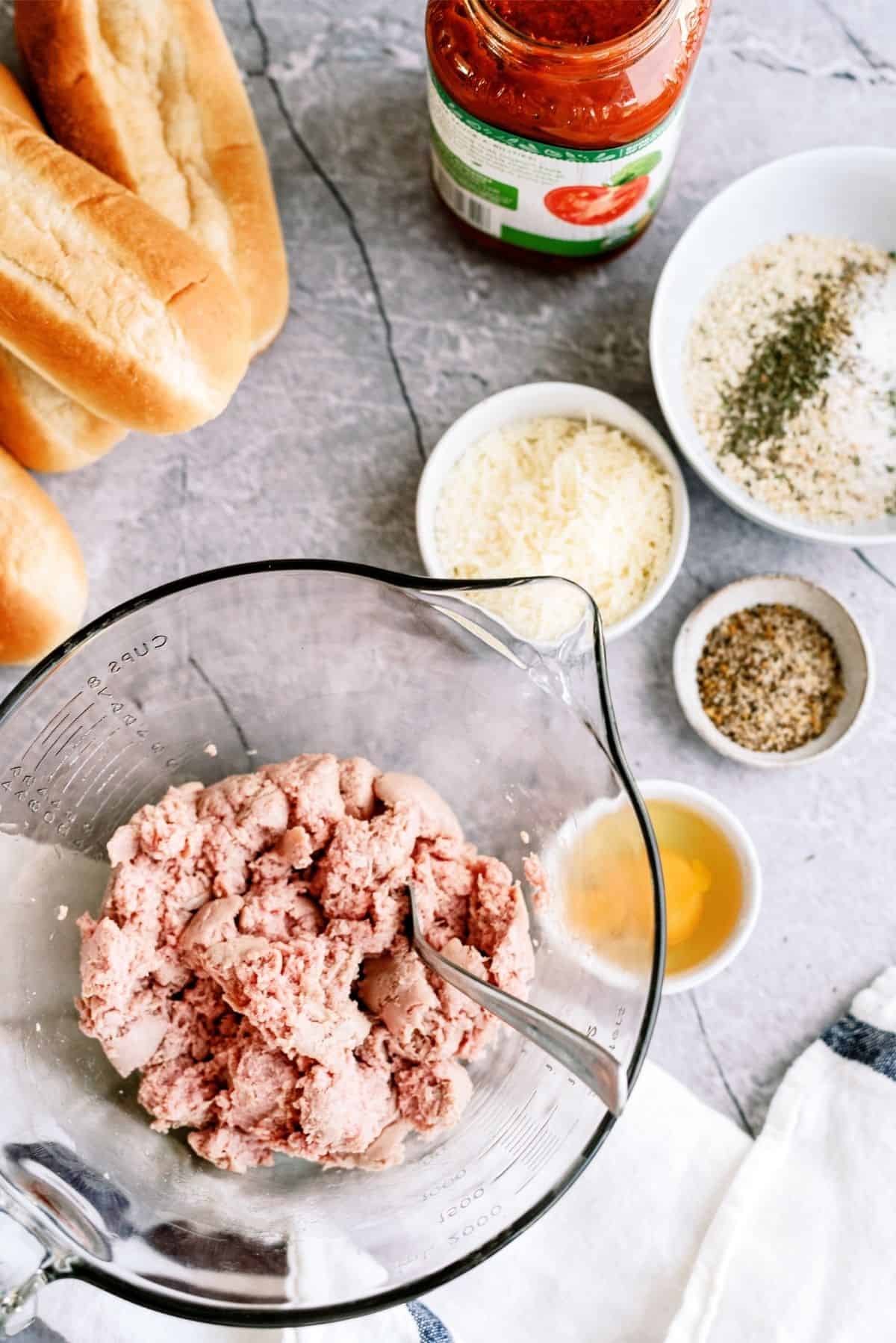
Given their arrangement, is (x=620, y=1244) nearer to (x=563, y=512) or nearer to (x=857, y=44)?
(x=563, y=512)

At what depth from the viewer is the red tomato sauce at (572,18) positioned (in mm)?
1334

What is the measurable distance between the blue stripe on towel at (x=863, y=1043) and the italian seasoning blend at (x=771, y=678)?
15.4 inches

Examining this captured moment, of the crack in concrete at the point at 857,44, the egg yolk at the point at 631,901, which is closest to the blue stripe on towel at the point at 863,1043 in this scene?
the egg yolk at the point at 631,901

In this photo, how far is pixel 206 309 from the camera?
1.46 metres

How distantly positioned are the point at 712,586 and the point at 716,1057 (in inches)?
25.9

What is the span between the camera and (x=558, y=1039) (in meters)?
1.17

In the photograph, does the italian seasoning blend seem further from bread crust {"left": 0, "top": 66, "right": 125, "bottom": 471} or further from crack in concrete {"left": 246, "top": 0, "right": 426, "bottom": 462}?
bread crust {"left": 0, "top": 66, "right": 125, "bottom": 471}

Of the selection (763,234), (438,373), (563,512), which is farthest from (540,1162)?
(763,234)

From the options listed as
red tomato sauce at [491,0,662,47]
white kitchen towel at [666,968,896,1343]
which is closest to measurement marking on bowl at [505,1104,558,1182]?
white kitchen towel at [666,968,896,1343]

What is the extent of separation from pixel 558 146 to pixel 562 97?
59 millimetres

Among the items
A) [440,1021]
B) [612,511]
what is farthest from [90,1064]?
[612,511]

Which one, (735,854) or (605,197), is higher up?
(605,197)

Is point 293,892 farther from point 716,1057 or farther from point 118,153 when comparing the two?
point 118,153

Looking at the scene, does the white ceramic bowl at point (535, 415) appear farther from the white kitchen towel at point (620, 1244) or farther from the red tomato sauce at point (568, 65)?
the white kitchen towel at point (620, 1244)
